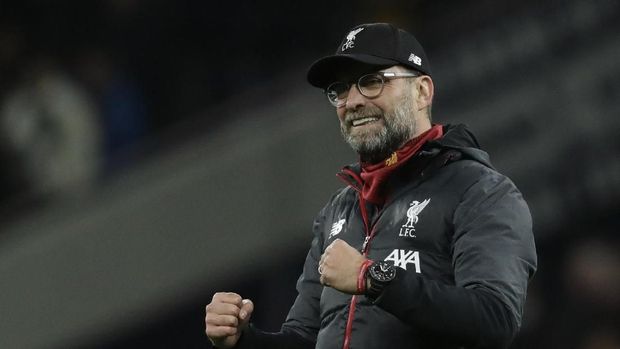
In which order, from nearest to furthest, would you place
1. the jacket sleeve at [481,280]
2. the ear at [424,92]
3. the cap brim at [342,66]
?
the jacket sleeve at [481,280], the cap brim at [342,66], the ear at [424,92]

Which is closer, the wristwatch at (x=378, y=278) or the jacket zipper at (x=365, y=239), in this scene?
the wristwatch at (x=378, y=278)

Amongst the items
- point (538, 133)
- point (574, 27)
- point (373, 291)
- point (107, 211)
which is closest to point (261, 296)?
point (107, 211)

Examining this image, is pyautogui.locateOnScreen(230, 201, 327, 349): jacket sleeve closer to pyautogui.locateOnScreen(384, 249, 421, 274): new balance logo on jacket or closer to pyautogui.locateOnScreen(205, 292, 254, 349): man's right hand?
pyautogui.locateOnScreen(205, 292, 254, 349): man's right hand

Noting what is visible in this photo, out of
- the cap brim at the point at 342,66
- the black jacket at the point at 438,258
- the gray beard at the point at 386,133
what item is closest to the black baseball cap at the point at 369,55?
the cap brim at the point at 342,66

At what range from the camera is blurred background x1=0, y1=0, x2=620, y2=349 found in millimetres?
6090

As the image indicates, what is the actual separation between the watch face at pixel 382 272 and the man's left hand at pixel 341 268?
0.11ft

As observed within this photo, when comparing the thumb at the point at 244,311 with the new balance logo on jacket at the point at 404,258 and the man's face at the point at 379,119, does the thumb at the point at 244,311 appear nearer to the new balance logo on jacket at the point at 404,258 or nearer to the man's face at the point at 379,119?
the new balance logo on jacket at the point at 404,258

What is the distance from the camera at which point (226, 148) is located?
6863mm

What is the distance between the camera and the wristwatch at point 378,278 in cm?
280

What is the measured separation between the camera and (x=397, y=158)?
130 inches

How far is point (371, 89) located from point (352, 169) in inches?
9.8

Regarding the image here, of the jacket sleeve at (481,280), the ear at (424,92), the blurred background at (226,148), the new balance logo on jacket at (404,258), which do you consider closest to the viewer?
the jacket sleeve at (481,280)

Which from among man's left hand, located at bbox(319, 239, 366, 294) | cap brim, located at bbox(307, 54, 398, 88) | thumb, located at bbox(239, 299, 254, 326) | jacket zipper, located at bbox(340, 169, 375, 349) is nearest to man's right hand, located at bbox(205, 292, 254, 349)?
thumb, located at bbox(239, 299, 254, 326)

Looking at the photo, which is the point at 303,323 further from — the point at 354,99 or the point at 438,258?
the point at 354,99
